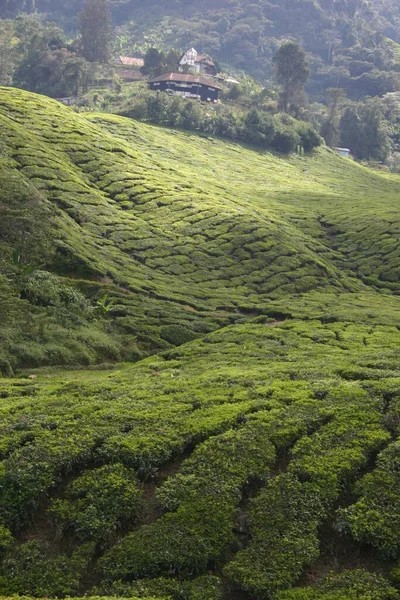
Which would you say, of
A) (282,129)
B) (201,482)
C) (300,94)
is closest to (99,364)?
(201,482)

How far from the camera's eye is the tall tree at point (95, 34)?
129m

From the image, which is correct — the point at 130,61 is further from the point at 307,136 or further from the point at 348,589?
the point at 348,589

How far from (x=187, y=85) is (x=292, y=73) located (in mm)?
20319

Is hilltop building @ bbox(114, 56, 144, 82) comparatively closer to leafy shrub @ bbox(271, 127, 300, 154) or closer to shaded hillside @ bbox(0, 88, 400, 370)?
leafy shrub @ bbox(271, 127, 300, 154)

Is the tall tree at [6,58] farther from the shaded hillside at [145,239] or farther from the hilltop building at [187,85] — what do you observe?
the shaded hillside at [145,239]

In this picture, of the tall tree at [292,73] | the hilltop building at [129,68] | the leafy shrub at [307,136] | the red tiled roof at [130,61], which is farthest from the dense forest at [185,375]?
the red tiled roof at [130,61]

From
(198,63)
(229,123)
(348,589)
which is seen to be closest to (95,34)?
(198,63)

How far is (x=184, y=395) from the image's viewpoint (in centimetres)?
1770

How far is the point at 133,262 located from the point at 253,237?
37.8ft

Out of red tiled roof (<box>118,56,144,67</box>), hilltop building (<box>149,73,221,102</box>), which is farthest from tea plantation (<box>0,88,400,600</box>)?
red tiled roof (<box>118,56,144,67</box>)

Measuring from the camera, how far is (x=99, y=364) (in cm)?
2439

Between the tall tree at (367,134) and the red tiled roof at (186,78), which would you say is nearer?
the red tiled roof at (186,78)

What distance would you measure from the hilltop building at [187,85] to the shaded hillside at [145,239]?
38.4 metres

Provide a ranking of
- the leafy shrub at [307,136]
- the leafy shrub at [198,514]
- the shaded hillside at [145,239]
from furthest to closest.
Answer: the leafy shrub at [307,136] → the shaded hillside at [145,239] → the leafy shrub at [198,514]
